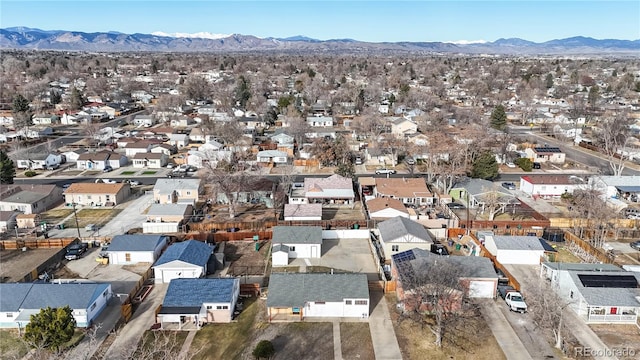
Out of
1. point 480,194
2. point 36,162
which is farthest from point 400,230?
point 36,162

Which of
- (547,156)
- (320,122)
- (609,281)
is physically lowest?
(609,281)

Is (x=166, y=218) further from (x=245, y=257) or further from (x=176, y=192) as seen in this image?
(x=245, y=257)

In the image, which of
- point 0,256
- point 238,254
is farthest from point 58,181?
point 238,254

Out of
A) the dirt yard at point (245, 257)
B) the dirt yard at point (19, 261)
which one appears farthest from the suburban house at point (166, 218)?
the dirt yard at point (19, 261)

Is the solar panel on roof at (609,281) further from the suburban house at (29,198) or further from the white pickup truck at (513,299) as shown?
the suburban house at (29,198)

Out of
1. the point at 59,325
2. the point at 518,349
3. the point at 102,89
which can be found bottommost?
the point at 518,349

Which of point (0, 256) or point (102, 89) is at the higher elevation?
point (102, 89)

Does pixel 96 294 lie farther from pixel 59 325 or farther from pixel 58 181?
pixel 58 181
